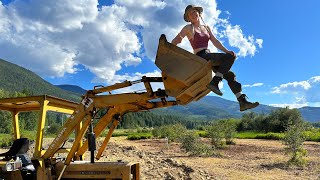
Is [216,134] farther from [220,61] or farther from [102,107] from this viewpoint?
[220,61]

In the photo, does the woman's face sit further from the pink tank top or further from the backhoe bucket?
the backhoe bucket

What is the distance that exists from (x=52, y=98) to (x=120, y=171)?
167cm

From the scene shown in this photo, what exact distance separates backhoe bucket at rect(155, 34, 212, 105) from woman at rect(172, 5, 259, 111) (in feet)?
0.53

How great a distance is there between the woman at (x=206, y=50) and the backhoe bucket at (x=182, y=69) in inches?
6.3

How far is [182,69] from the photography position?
5406 mm

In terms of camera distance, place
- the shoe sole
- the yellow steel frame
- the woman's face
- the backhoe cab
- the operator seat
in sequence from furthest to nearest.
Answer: the operator seat, the yellow steel frame, the woman's face, the backhoe cab, the shoe sole

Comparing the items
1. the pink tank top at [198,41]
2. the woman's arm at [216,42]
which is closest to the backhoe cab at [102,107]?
the pink tank top at [198,41]

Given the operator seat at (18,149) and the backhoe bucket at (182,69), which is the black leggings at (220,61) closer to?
the backhoe bucket at (182,69)

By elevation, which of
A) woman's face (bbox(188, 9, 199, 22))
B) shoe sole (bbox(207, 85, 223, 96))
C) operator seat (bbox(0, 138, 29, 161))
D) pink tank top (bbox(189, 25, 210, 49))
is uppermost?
woman's face (bbox(188, 9, 199, 22))

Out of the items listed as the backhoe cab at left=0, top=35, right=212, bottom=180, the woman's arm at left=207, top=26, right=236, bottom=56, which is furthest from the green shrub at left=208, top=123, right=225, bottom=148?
the woman's arm at left=207, top=26, right=236, bottom=56

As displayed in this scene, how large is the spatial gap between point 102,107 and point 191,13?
6.99ft

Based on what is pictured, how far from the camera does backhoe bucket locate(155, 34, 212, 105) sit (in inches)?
209

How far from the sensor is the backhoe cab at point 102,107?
17.9 ft

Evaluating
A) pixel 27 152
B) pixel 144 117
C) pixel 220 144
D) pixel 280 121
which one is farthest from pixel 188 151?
pixel 144 117
